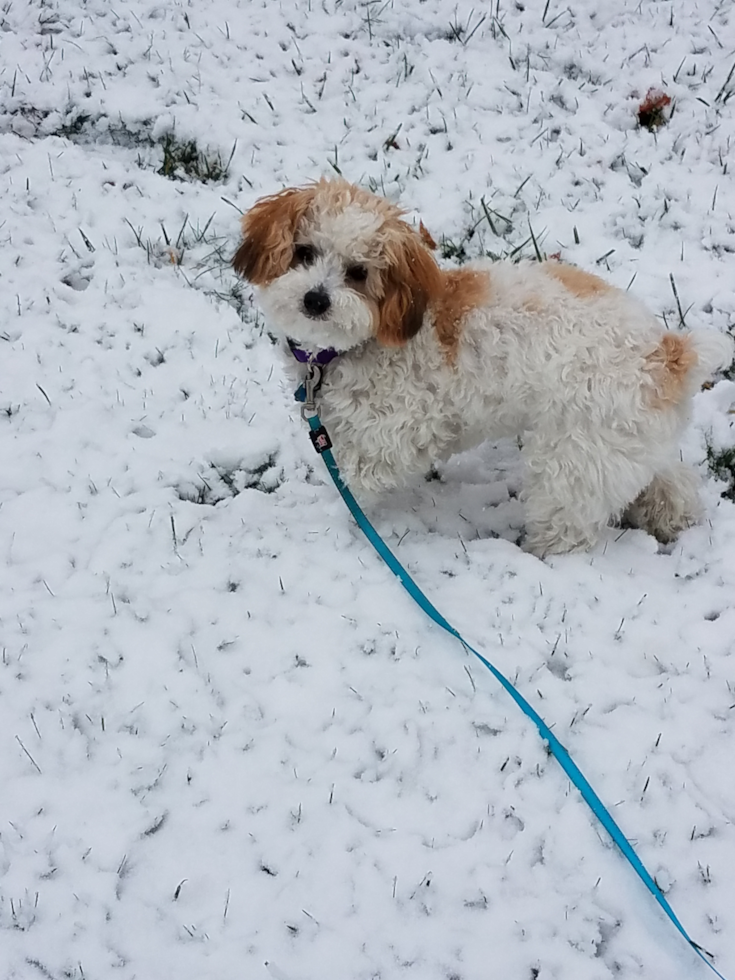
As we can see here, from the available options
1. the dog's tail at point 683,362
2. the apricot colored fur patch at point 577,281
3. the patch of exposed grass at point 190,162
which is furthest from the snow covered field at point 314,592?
the apricot colored fur patch at point 577,281

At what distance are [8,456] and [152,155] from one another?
304 cm

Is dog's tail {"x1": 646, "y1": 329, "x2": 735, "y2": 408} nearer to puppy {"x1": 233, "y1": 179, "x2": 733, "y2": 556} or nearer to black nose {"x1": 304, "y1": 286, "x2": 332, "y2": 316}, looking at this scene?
puppy {"x1": 233, "y1": 179, "x2": 733, "y2": 556}

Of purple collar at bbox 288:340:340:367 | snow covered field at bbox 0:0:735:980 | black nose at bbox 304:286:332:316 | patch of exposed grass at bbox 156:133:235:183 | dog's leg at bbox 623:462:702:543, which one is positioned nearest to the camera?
snow covered field at bbox 0:0:735:980

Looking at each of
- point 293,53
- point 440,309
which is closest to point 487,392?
point 440,309

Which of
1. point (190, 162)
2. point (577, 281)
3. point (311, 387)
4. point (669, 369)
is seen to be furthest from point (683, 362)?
point (190, 162)

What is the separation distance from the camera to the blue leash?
7.34ft

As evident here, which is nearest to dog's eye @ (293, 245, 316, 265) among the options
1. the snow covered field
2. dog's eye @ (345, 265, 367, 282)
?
dog's eye @ (345, 265, 367, 282)

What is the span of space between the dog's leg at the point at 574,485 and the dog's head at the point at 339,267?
82 cm

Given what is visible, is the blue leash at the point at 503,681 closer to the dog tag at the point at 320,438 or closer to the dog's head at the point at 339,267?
the dog tag at the point at 320,438

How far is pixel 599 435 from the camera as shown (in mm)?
3094

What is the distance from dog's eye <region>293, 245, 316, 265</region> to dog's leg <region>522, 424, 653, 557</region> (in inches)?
48.3

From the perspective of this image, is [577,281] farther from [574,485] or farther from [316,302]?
[316,302]

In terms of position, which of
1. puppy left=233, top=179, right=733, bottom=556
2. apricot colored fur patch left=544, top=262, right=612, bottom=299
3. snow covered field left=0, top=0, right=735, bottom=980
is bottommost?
snow covered field left=0, top=0, right=735, bottom=980

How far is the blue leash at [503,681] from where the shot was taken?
88.0 inches
